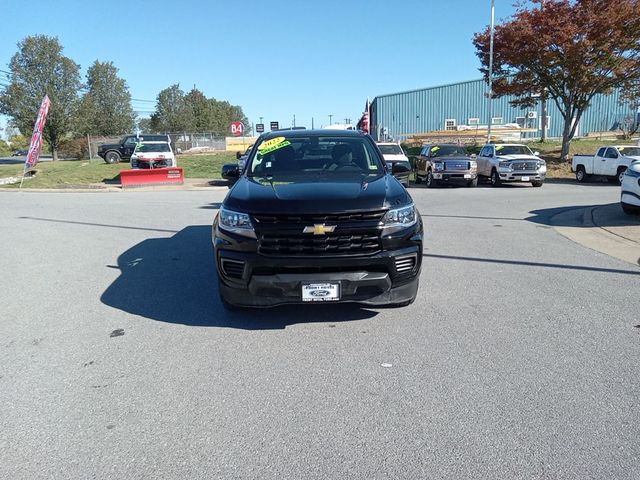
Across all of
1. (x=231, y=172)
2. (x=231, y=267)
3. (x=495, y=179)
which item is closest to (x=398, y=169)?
(x=231, y=172)

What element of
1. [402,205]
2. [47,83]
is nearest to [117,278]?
[402,205]

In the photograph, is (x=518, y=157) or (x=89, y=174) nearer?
(x=518, y=157)

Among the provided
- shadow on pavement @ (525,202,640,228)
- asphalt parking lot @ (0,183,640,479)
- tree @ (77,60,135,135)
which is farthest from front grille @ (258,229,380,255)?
tree @ (77,60,135,135)

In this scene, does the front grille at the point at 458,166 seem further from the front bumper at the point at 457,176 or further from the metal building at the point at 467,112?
the metal building at the point at 467,112

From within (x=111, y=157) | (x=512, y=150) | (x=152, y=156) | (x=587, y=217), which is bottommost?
(x=587, y=217)

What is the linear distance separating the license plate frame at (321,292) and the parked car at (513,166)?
1815cm

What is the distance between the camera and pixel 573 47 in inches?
891

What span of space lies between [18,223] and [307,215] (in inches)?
399

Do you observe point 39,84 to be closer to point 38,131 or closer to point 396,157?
point 38,131

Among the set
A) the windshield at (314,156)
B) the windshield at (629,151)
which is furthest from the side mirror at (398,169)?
the windshield at (629,151)

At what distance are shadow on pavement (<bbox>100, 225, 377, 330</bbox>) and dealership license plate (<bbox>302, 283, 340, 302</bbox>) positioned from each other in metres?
0.64

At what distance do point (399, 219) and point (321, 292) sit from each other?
3.07 feet

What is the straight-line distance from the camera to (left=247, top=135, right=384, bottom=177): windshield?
5941mm

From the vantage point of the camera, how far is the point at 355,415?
3369mm
